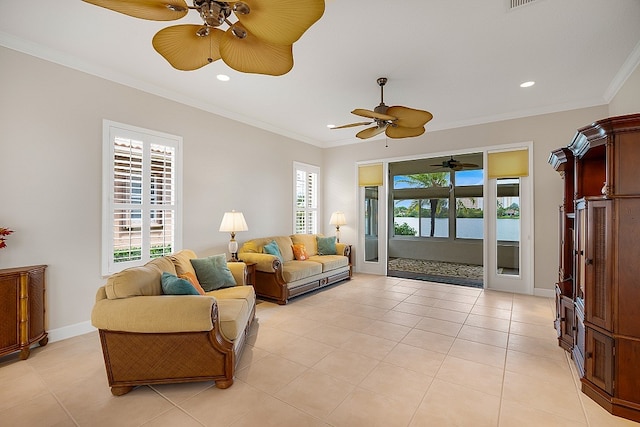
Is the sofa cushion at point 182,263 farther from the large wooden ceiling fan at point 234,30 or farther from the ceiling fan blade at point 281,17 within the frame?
the ceiling fan blade at point 281,17

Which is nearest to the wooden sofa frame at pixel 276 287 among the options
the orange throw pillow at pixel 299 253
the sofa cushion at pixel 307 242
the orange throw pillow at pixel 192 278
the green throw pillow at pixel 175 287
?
the orange throw pillow at pixel 299 253

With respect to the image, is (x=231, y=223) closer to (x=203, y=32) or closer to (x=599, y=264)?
(x=203, y=32)

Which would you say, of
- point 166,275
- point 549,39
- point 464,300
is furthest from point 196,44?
point 464,300

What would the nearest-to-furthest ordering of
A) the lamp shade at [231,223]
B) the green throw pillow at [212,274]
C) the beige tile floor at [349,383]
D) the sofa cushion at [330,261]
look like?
the beige tile floor at [349,383] < the green throw pillow at [212,274] < the lamp shade at [231,223] < the sofa cushion at [330,261]

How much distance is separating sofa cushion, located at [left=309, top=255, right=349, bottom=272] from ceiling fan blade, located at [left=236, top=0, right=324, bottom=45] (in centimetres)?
417

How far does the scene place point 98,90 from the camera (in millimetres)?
3479

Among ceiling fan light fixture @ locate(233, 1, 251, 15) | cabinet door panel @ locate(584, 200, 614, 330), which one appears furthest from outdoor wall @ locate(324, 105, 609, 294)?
ceiling fan light fixture @ locate(233, 1, 251, 15)

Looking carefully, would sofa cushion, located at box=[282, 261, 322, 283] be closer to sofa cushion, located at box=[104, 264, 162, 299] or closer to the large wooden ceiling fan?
sofa cushion, located at box=[104, 264, 162, 299]

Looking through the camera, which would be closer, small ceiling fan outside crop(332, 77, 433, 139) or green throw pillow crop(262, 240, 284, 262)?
small ceiling fan outside crop(332, 77, 433, 139)

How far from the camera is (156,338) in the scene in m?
2.23

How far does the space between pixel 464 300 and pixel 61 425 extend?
4875 millimetres

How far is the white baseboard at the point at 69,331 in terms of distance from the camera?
3160 mm

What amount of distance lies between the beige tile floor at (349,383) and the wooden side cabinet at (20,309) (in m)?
0.18

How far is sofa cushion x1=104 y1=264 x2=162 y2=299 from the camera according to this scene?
2.25 m
